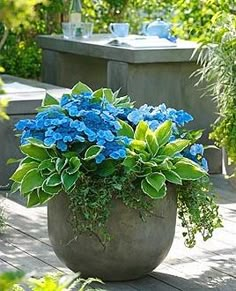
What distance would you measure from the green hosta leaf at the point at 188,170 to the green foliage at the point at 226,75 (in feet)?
6.25

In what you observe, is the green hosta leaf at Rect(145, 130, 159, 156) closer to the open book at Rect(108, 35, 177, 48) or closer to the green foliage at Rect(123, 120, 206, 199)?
the green foliage at Rect(123, 120, 206, 199)

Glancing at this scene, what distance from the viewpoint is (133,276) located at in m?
3.73

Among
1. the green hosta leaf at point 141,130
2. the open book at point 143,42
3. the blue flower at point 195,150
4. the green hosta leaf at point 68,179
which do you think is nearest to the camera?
the green hosta leaf at point 68,179

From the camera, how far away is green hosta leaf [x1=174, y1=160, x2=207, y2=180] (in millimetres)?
3572

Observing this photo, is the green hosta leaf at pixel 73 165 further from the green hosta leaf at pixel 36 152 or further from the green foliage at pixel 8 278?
the green foliage at pixel 8 278

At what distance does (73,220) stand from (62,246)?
0.61 feet

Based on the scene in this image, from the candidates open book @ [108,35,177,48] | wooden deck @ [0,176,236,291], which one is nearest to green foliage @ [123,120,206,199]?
wooden deck @ [0,176,236,291]

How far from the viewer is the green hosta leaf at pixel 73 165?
340 centimetres

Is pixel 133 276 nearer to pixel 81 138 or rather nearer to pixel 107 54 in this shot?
pixel 81 138

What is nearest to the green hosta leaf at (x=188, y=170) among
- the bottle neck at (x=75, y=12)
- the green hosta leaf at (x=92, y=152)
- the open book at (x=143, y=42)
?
the green hosta leaf at (x=92, y=152)

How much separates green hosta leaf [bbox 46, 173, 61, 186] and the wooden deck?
0.54 meters

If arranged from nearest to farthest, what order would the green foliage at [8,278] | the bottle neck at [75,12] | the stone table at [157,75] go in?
the green foliage at [8,278] → the stone table at [157,75] → the bottle neck at [75,12]

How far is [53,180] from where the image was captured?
3461mm

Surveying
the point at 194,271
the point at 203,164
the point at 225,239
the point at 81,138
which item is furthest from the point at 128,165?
the point at 225,239
